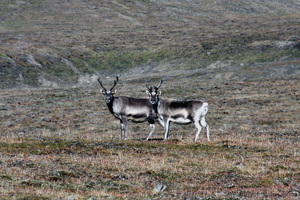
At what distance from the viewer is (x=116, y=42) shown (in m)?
117

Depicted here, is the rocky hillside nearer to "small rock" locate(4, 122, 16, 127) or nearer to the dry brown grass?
"small rock" locate(4, 122, 16, 127)

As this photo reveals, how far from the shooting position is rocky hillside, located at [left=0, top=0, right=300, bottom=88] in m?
83.8

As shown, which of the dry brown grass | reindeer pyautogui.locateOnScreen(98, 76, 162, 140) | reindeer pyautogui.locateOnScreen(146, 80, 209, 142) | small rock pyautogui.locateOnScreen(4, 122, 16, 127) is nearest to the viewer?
the dry brown grass

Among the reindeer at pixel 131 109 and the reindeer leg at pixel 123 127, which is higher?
the reindeer at pixel 131 109

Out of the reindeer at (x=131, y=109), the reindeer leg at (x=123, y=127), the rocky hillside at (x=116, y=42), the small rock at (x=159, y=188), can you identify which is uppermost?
the small rock at (x=159, y=188)

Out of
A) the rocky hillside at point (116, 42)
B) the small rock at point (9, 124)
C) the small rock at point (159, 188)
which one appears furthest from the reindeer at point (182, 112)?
the rocky hillside at point (116, 42)

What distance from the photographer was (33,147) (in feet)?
54.6

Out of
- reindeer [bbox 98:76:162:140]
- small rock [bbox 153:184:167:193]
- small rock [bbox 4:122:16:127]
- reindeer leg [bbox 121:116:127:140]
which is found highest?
small rock [bbox 153:184:167:193]

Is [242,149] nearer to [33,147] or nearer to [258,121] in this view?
[33,147]

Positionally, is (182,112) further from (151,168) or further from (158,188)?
(158,188)

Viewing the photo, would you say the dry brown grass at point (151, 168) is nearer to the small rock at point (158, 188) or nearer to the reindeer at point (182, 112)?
the small rock at point (158, 188)

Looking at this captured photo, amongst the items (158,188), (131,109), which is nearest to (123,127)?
(131,109)

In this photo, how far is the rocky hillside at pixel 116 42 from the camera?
8375cm

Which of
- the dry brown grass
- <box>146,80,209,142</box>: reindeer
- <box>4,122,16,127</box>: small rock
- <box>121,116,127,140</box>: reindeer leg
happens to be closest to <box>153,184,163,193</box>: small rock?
the dry brown grass
